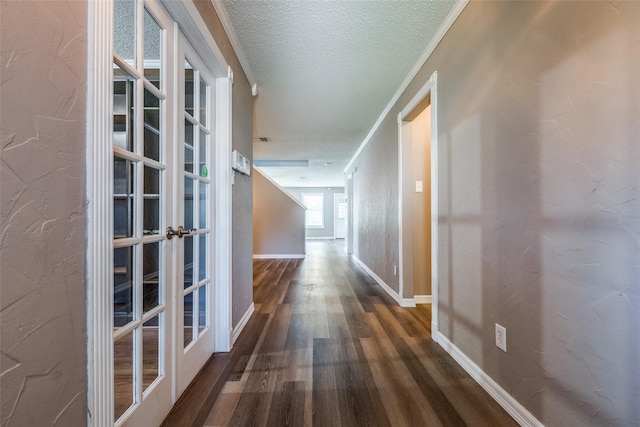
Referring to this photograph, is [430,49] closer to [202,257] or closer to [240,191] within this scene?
[240,191]

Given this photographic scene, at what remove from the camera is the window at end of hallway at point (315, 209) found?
10992 mm

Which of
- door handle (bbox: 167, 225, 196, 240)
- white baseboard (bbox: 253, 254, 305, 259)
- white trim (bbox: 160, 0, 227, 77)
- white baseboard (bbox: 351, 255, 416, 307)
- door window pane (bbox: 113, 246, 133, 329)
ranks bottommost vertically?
white baseboard (bbox: 253, 254, 305, 259)

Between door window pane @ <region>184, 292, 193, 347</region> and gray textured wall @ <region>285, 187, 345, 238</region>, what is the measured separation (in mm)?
9484

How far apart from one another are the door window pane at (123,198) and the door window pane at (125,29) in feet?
1.32

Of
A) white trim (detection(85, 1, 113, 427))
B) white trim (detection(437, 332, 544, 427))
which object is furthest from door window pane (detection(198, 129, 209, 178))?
white trim (detection(437, 332, 544, 427))

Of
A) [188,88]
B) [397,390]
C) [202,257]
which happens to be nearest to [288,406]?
[397,390]

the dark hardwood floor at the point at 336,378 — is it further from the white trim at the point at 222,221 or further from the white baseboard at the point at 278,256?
the white baseboard at the point at 278,256

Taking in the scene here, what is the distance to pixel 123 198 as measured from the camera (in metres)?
0.96

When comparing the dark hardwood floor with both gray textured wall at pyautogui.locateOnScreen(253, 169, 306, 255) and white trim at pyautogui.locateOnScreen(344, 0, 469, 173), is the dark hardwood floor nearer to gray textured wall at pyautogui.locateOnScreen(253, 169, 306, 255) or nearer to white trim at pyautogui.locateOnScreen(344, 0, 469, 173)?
white trim at pyautogui.locateOnScreen(344, 0, 469, 173)

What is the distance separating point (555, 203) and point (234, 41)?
2.16 m

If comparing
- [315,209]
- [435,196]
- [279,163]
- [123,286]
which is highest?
[279,163]

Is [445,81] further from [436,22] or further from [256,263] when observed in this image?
[256,263]

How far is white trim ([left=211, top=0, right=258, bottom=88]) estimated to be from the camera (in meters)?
1.60

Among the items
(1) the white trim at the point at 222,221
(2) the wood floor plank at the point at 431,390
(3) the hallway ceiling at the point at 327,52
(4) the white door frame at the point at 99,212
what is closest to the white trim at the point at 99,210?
(4) the white door frame at the point at 99,212
